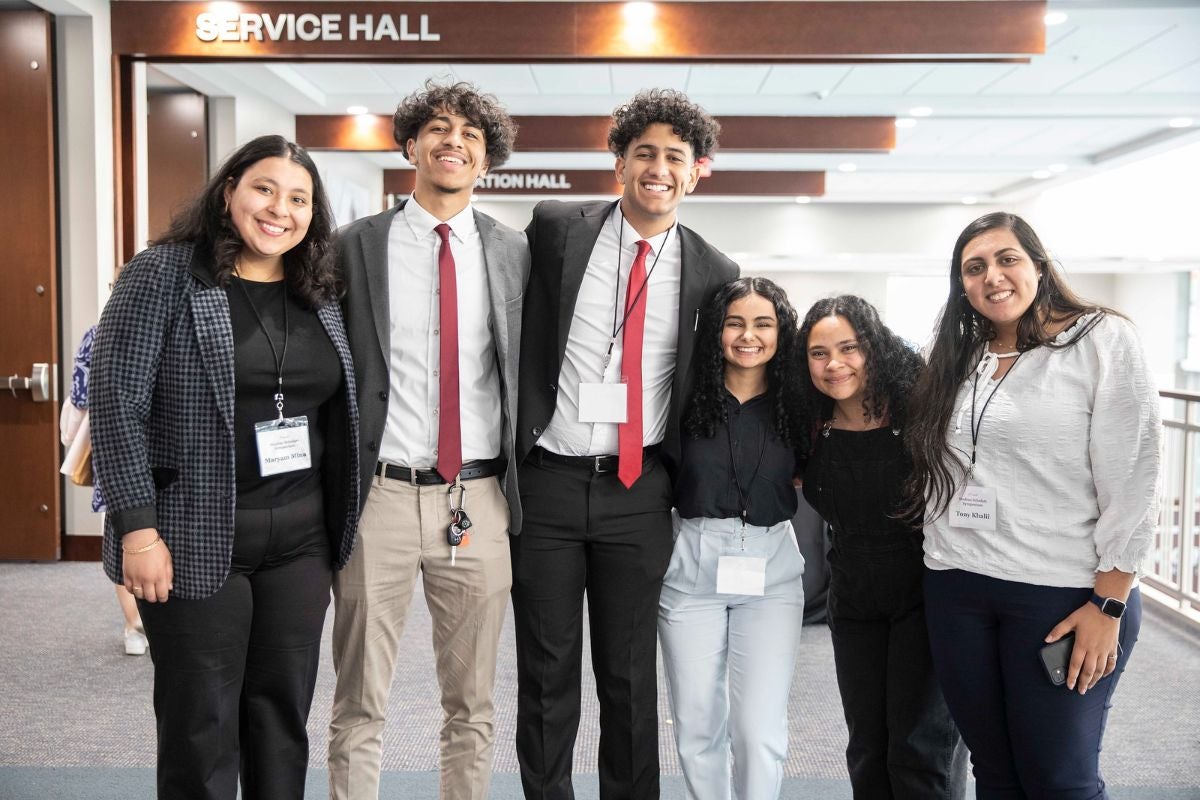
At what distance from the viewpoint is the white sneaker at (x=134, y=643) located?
3.80m

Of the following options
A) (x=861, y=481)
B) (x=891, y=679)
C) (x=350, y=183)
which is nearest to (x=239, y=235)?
(x=861, y=481)

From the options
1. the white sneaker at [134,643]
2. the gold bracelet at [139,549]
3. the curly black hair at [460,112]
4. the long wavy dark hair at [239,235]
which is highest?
the curly black hair at [460,112]

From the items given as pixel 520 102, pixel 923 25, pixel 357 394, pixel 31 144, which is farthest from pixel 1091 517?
pixel 520 102

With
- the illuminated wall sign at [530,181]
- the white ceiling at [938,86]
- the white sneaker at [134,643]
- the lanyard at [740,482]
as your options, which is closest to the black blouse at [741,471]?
the lanyard at [740,482]

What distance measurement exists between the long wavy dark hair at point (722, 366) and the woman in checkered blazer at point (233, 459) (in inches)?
31.6

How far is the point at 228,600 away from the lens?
183 centimetres

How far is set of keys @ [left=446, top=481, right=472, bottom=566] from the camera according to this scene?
2.15m

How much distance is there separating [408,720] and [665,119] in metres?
2.16

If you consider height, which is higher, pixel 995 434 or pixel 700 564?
pixel 995 434

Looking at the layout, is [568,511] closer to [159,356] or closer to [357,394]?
[357,394]

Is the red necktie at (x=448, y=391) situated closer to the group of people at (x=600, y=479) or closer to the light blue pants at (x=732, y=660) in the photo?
the group of people at (x=600, y=479)

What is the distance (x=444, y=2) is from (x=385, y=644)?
3.79m

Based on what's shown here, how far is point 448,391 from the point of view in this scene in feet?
7.02

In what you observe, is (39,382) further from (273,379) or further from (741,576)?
(741,576)
